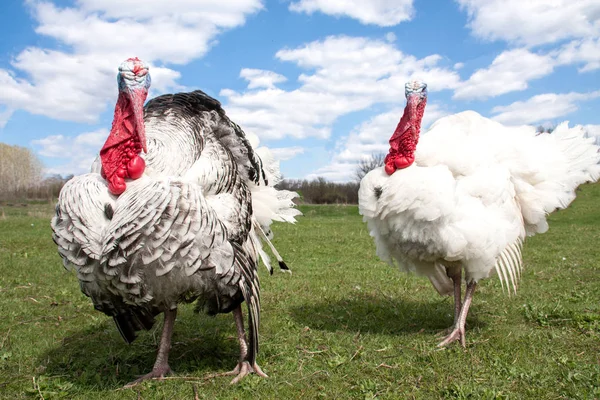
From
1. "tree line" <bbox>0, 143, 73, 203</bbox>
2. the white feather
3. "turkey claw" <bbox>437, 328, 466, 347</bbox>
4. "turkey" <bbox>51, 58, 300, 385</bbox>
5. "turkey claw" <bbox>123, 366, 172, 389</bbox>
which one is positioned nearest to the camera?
"turkey" <bbox>51, 58, 300, 385</bbox>

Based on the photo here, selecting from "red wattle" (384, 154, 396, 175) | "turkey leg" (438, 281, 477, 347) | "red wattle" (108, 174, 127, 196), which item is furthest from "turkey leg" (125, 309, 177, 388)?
"turkey leg" (438, 281, 477, 347)

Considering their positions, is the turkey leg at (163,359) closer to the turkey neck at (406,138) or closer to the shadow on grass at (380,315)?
the shadow on grass at (380,315)

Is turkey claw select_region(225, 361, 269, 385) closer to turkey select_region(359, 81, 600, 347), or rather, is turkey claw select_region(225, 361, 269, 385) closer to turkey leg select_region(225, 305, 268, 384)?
turkey leg select_region(225, 305, 268, 384)

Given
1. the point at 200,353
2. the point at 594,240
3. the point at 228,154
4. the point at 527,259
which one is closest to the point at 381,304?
the point at 200,353

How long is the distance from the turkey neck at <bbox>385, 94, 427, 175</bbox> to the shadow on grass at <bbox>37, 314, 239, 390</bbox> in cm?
261

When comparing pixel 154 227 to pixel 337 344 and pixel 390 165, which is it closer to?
pixel 337 344

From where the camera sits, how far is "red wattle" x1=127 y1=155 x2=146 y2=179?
387cm

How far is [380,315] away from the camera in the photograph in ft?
21.0

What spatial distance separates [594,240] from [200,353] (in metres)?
12.3

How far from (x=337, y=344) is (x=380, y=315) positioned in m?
1.32

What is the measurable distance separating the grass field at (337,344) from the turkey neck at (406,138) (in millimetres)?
1909

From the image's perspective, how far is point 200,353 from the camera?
5.21m

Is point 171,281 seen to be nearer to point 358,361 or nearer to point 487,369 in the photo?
point 358,361

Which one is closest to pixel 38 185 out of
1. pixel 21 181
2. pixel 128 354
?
pixel 21 181
